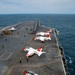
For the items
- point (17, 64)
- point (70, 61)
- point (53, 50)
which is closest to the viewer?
point (17, 64)

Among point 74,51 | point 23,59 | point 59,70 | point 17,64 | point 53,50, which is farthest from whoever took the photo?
point 74,51

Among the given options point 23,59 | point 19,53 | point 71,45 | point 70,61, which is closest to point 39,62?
point 23,59

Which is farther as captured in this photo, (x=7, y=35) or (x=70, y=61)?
(x=7, y=35)

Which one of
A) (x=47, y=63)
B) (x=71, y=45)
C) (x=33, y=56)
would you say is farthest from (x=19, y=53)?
(x=71, y=45)

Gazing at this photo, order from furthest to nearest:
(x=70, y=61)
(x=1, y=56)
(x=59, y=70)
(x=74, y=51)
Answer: (x=74, y=51) < (x=70, y=61) < (x=1, y=56) < (x=59, y=70)

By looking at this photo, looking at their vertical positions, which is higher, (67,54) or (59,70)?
(59,70)

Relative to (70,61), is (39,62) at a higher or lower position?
higher

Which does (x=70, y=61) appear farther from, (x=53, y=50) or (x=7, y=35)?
(x=7, y=35)

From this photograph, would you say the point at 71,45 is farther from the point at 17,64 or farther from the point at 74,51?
the point at 17,64

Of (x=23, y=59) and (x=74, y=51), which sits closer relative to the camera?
(x=23, y=59)
